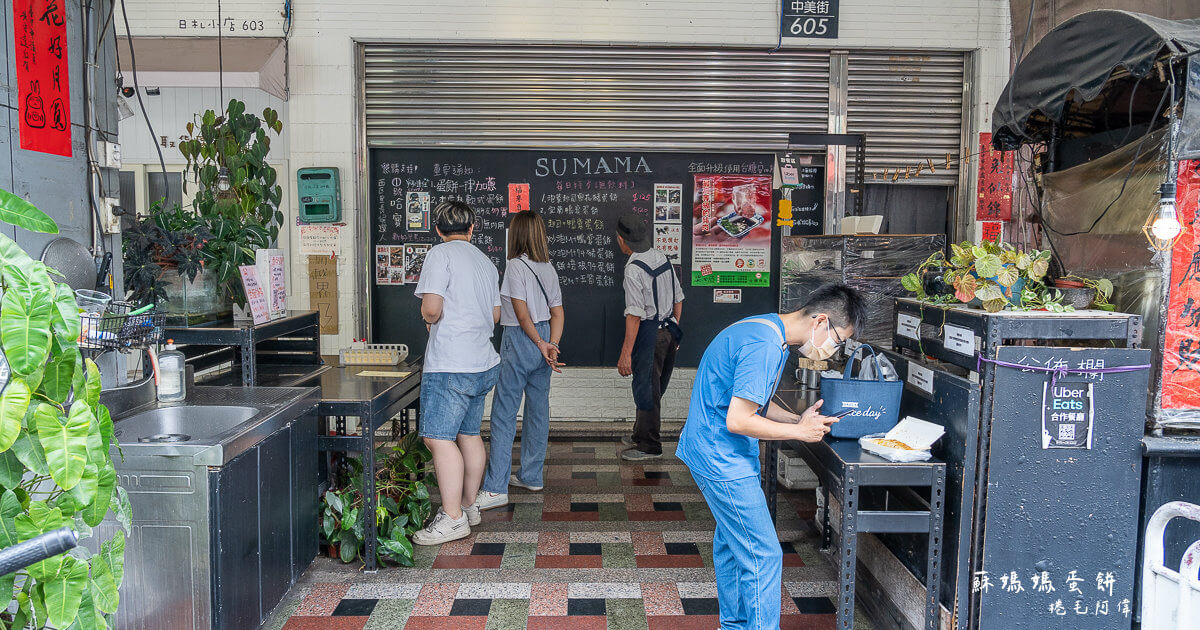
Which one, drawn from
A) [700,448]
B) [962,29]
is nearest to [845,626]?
[700,448]

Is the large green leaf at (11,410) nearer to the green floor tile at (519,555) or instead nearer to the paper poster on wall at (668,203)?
the green floor tile at (519,555)

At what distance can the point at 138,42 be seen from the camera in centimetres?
590

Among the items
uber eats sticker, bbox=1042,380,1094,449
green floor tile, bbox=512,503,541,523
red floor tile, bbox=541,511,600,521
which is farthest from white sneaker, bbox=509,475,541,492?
uber eats sticker, bbox=1042,380,1094,449

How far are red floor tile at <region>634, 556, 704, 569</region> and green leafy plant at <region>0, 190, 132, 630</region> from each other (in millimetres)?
2602

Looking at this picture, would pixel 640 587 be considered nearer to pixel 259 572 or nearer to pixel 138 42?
pixel 259 572

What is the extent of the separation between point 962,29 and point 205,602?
6.54 meters

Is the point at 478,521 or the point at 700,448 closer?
the point at 700,448

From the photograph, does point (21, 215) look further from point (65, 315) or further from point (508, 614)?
point (508, 614)

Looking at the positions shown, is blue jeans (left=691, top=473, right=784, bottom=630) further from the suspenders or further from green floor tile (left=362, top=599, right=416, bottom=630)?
the suspenders

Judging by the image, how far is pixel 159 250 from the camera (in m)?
3.67

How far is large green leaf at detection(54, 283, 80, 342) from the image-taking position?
1.57 meters

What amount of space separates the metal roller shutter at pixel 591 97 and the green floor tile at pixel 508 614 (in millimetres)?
3946

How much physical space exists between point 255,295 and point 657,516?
2567mm

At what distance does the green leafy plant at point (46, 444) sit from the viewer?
1.46 metres
